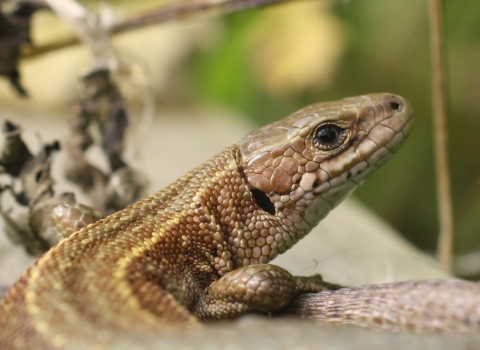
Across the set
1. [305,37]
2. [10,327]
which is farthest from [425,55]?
[10,327]

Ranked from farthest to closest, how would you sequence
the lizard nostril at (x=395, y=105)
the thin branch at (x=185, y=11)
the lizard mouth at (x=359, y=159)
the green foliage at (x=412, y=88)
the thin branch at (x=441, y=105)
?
1. the green foliage at (x=412, y=88)
2. the thin branch at (x=185, y=11)
3. the thin branch at (x=441, y=105)
4. the lizard nostril at (x=395, y=105)
5. the lizard mouth at (x=359, y=159)

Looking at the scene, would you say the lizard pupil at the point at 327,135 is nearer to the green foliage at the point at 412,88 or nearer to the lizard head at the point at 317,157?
the lizard head at the point at 317,157

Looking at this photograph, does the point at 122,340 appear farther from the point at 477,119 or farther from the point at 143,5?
the point at 143,5

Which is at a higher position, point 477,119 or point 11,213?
point 477,119

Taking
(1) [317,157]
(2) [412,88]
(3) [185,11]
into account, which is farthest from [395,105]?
(2) [412,88]

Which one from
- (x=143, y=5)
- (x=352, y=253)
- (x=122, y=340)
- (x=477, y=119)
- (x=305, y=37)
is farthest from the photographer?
(x=143, y=5)

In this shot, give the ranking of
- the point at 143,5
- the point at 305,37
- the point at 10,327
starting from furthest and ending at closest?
the point at 143,5
the point at 305,37
the point at 10,327

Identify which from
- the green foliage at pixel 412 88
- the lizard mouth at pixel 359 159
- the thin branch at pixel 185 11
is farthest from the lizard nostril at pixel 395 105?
the green foliage at pixel 412 88

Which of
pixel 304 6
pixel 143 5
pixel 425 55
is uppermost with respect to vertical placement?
pixel 143 5
